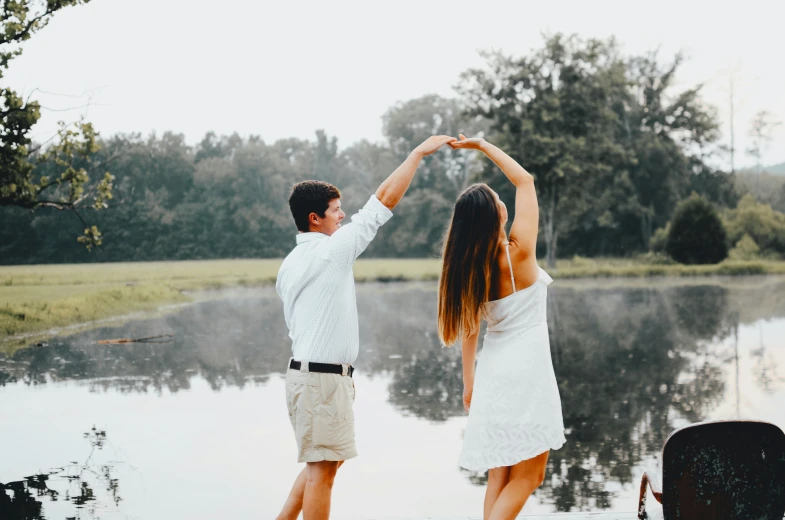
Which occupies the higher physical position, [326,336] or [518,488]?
[326,336]

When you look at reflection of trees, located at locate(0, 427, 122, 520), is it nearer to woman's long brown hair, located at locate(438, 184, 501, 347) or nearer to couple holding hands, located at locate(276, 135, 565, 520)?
couple holding hands, located at locate(276, 135, 565, 520)

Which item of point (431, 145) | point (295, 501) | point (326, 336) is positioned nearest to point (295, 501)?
point (295, 501)

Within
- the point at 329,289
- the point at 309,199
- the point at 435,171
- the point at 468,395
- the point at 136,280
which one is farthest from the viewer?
the point at 435,171

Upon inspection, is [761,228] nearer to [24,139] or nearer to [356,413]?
[356,413]

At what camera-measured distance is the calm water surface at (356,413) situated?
509 cm

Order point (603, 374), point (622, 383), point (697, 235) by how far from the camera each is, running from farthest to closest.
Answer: point (697, 235) < point (603, 374) < point (622, 383)

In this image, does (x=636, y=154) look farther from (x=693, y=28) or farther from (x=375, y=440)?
(x=375, y=440)

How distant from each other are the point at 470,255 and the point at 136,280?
1418cm

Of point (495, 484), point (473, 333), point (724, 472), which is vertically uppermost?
point (473, 333)

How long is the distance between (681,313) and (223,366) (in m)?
9.31

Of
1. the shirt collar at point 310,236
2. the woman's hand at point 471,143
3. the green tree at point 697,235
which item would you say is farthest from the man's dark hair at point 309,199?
the green tree at point 697,235

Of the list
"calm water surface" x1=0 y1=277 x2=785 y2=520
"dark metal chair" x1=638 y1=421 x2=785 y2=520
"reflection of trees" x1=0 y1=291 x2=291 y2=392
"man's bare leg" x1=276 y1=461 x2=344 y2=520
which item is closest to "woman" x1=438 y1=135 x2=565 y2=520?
"dark metal chair" x1=638 y1=421 x2=785 y2=520

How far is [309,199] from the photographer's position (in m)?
3.16

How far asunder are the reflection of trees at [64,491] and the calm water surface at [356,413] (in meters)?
0.02
